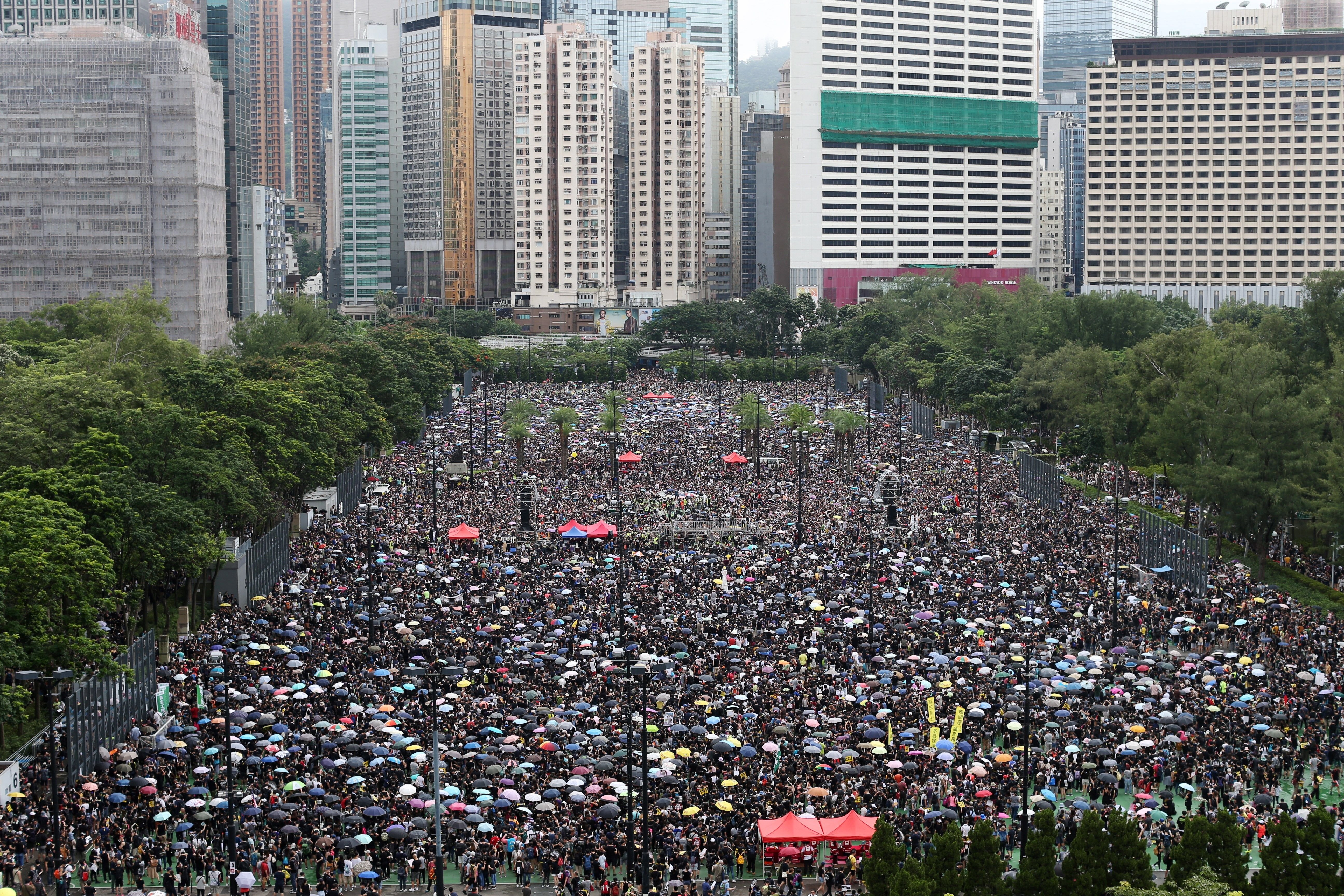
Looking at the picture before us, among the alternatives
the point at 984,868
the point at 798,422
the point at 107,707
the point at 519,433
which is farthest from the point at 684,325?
the point at 984,868

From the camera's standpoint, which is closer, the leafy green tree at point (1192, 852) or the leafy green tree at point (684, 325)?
the leafy green tree at point (1192, 852)

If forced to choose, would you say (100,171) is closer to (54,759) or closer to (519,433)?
(519,433)

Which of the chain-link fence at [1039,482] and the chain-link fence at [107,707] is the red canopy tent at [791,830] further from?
the chain-link fence at [1039,482]

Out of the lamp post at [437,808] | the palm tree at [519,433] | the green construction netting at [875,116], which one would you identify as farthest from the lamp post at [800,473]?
the green construction netting at [875,116]

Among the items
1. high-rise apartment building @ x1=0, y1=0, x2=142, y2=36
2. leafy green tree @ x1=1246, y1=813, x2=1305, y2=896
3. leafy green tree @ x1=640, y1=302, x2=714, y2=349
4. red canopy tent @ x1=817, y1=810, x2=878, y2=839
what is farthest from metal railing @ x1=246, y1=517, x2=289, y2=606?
leafy green tree @ x1=640, y1=302, x2=714, y2=349

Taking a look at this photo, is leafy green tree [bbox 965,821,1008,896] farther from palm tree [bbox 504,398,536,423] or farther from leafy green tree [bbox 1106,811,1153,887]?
palm tree [bbox 504,398,536,423]

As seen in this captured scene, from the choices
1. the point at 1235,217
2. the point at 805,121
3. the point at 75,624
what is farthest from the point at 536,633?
the point at 1235,217
